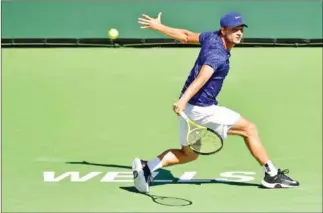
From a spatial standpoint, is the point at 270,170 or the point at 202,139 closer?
the point at 202,139

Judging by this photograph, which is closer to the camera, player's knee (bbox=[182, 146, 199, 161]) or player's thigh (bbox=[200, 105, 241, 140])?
player's thigh (bbox=[200, 105, 241, 140])

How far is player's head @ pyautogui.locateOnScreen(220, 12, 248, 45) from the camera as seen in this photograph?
7.54 metres

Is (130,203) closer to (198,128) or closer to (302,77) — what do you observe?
(198,128)

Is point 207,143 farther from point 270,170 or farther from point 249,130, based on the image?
point 270,170

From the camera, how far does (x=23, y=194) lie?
24.7 feet

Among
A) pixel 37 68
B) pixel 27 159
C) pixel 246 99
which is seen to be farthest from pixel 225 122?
pixel 37 68

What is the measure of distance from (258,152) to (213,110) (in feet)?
1.93

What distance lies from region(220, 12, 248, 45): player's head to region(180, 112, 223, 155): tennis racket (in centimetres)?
82

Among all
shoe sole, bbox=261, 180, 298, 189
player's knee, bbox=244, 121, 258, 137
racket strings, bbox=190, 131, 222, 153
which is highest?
player's knee, bbox=244, 121, 258, 137

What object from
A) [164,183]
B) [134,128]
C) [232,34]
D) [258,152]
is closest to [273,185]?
[258,152]

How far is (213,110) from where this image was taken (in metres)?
7.61

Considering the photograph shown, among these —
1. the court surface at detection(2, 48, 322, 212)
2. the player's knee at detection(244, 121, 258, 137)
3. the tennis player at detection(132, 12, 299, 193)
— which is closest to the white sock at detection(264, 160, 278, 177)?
the tennis player at detection(132, 12, 299, 193)

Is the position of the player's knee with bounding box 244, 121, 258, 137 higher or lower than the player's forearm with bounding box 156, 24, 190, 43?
lower

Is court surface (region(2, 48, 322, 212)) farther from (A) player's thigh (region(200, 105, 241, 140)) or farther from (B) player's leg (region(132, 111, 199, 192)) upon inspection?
(A) player's thigh (region(200, 105, 241, 140))
